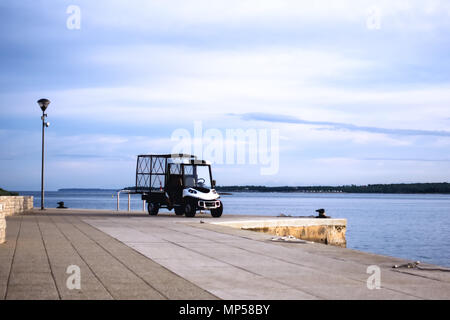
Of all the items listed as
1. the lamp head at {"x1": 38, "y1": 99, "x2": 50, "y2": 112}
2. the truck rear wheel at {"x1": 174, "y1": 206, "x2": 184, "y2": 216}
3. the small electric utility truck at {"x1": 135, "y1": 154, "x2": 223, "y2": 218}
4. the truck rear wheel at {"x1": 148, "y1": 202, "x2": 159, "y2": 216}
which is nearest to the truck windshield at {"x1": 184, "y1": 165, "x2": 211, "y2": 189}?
the small electric utility truck at {"x1": 135, "y1": 154, "x2": 223, "y2": 218}

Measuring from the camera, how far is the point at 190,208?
26.5 metres

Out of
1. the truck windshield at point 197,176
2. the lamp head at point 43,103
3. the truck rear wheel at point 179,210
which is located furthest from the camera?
the lamp head at point 43,103

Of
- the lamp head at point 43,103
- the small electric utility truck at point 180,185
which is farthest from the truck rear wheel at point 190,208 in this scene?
the lamp head at point 43,103

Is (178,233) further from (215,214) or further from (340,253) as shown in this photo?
(215,214)

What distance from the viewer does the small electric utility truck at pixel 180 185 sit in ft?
86.8

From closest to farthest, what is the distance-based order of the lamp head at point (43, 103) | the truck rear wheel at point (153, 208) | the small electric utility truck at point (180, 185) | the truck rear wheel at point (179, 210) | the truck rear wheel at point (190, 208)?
the truck rear wheel at point (190, 208) → the small electric utility truck at point (180, 185) → the truck rear wheel at point (179, 210) → the truck rear wheel at point (153, 208) → the lamp head at point (43, 103)

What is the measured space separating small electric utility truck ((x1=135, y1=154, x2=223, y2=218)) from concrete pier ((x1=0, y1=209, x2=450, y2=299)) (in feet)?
39.8

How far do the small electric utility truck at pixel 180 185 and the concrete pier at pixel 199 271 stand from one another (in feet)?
39.8

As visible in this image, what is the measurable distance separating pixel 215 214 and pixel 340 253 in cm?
1520

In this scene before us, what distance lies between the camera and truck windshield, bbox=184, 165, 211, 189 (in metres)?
27.3
